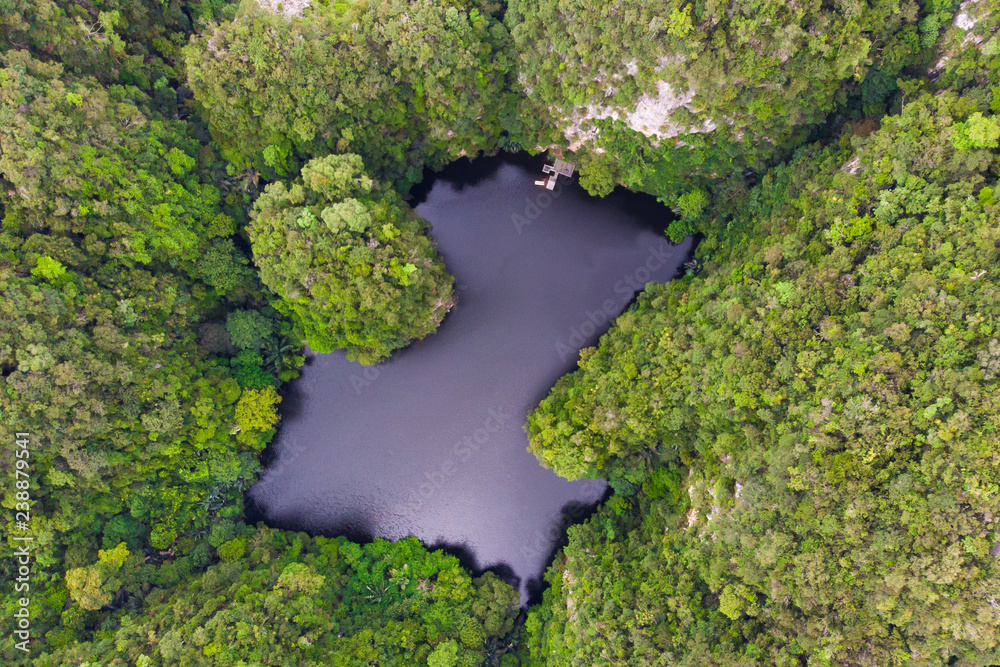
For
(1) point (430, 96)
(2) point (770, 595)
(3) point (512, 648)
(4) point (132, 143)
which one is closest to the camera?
(2) point (770, 595)

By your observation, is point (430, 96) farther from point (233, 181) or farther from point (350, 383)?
point (350, 383)

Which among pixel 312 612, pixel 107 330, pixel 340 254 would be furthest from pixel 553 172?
pixel 312 612

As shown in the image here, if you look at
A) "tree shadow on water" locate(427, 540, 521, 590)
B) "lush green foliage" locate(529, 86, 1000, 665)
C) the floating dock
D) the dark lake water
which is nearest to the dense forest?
"lush green foliage" locate(529, 86, 1000, 665)

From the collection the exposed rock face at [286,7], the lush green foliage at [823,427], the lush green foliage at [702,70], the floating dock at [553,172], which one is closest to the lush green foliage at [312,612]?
the lush green foliage at [823,427]

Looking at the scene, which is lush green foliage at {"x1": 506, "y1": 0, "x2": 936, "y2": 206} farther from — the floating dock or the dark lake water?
the dark lake water

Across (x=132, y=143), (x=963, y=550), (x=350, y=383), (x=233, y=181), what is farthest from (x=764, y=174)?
(x=132, y=143)
